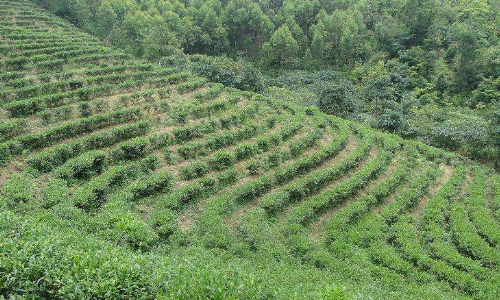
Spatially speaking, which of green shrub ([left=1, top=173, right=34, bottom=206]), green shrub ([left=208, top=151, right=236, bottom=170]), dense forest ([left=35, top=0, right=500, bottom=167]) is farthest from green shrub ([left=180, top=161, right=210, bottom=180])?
dense forest ([left=35, top=0, right=500, bottom=167])

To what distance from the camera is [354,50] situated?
2002 inches

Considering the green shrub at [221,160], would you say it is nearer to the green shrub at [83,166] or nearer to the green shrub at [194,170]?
the green shrub at [194,170]

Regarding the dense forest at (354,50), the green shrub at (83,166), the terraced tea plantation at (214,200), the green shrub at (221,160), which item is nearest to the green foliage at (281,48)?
the dense forest at (354,50)

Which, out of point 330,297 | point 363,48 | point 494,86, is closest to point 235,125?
point 330,297

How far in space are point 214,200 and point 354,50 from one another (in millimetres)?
40280

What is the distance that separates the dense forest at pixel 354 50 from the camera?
32562mm

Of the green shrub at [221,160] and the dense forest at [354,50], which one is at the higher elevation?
the dense forest at [354,50]

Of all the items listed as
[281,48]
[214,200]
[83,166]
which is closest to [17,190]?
[83,166]

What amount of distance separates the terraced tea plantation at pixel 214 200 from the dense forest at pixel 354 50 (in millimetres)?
5530

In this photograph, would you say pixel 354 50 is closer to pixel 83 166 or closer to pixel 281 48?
pixel 281 48

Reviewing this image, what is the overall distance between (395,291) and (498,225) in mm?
8657

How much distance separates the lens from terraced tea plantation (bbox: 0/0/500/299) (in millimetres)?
8219

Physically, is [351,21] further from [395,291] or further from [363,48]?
[395,291]

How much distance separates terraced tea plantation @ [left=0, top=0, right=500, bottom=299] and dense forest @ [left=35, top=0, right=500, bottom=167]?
5.53 metres
